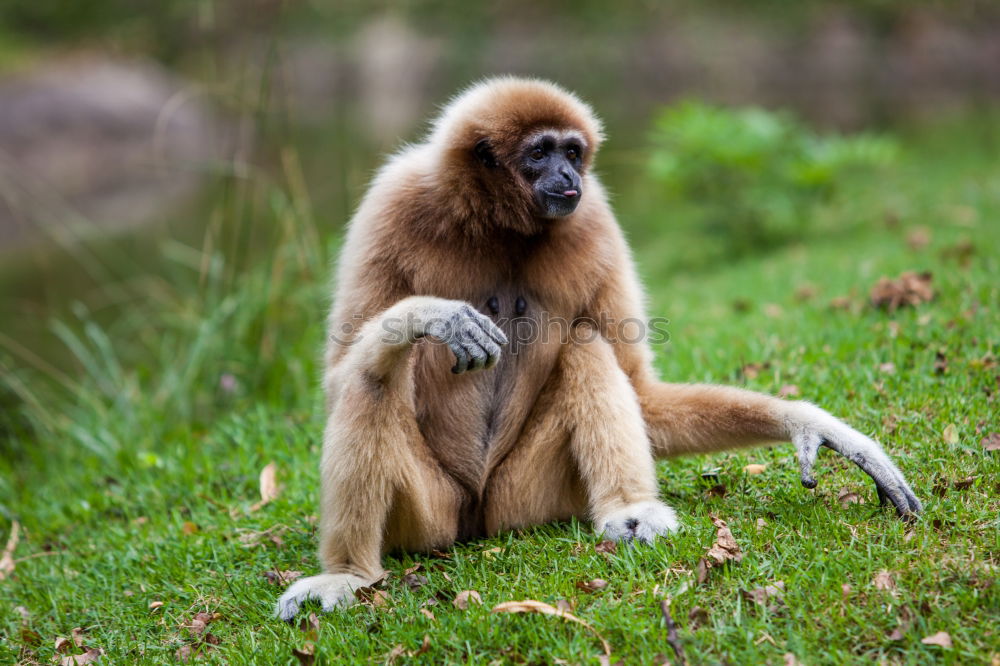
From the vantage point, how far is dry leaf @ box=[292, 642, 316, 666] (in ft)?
12.0

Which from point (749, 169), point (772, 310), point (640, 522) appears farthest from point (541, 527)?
point (749, 169)

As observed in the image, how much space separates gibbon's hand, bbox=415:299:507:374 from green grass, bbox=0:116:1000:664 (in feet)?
3.13

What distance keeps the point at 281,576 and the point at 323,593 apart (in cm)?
58

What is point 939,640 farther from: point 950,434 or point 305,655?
point 305,655

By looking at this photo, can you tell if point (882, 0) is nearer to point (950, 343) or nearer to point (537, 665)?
point (950, 343)

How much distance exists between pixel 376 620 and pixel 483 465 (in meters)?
0.88

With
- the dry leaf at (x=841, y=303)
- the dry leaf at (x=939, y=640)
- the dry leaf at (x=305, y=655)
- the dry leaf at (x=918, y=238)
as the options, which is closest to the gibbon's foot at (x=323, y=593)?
the dry leaf at (x=305, y=655)

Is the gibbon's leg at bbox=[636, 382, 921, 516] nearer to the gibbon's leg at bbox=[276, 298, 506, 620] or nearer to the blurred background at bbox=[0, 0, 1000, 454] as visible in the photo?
the gibbon's leg at bbox=[276, 298, 506, 620]

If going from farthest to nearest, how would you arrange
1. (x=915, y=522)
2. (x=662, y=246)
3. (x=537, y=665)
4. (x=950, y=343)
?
(x=662, y=246), (x=950, y=343), (x=915, y=522), (x=537, y=665)

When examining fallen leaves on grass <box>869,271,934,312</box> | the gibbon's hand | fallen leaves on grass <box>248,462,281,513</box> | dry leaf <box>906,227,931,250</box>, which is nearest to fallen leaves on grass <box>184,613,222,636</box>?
fallen leaves on grass <box>248,462,281,513</box>

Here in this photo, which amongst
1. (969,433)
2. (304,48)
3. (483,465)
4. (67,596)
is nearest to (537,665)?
(483,465)

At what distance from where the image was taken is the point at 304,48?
4088cm

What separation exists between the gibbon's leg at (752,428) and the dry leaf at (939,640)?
0.76 m

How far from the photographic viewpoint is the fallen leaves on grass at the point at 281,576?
4422mm
